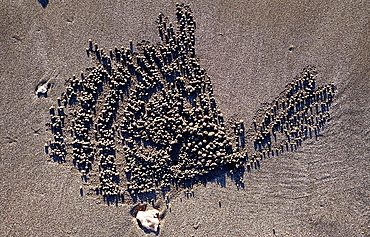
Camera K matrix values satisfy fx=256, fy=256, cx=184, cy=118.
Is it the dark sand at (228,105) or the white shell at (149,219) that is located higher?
the dark sand at (228,105)

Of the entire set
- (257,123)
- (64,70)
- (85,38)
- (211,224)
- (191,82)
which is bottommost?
(211,224)

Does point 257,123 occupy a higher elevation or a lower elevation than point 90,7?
lower

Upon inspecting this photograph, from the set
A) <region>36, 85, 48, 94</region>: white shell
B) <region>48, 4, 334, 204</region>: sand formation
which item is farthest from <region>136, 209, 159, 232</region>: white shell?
A: <region>36, 85, 48, 94</region>: white shell

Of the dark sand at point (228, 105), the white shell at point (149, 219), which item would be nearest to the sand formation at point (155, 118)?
the dark sand at point (228, 105)

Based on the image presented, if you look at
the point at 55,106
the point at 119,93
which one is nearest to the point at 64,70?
the point at 55,106

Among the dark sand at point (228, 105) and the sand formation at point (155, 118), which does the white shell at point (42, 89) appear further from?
the sand formation at point (155, 118)

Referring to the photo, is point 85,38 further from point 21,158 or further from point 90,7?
point 21,158
